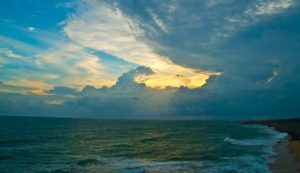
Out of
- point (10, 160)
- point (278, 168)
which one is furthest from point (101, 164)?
point (278, 168)

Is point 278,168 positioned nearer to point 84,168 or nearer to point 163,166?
point 163,166

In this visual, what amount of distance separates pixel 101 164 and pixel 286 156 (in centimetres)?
2155

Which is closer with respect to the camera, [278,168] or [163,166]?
[278,168]

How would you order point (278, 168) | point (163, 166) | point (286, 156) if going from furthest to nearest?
point (286, 156), point (163, 166), point (278, 168)

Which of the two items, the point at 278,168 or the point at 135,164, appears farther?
the point at 135,164

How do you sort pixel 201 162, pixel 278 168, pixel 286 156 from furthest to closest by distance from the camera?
pixel 286 156
pixel 201 162
pixel 278 168

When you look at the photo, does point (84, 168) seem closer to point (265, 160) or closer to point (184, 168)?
point (184, 168)

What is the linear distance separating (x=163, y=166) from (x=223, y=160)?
26.0ft

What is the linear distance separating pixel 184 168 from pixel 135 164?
578 cm

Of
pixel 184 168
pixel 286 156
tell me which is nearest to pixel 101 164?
pixel 184 168

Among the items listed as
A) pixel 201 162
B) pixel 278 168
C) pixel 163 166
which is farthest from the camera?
pixel 201 162

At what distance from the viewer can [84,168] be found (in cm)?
2967

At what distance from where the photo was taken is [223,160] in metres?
34.5

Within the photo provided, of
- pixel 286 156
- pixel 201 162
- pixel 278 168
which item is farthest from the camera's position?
pixel 286 156
